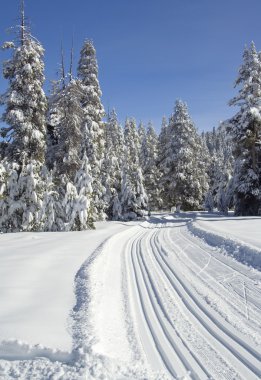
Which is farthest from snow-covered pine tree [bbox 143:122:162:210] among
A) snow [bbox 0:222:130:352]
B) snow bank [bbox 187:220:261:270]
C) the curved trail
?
the curved trail

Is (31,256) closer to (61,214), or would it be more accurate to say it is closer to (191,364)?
(191,364)

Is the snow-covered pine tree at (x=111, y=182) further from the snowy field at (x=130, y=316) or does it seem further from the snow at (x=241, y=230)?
the snowy field at (x=130, y=316)

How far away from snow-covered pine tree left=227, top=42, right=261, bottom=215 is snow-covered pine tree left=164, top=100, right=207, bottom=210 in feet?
40.7

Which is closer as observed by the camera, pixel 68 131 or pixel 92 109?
pixel 68 131

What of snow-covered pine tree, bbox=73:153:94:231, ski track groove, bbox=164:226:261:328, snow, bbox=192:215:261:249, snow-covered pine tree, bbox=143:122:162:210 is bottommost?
ski track groove, bbox=164:226:261:328

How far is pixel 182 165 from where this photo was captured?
4147 cm

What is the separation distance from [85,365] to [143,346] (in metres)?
1.03

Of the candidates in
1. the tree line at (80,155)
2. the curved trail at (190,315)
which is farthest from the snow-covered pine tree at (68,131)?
the curved trail at (190,315)

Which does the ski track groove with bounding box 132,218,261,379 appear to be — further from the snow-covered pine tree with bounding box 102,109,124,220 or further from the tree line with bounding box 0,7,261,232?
the snow-covered pine tree with bounding box 102,109,124,220

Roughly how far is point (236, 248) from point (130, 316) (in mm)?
6429

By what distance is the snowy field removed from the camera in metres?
4.59

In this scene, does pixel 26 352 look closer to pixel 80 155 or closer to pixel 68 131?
A: pixel 68 131

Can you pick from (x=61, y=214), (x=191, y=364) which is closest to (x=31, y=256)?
(x=191, y=364)

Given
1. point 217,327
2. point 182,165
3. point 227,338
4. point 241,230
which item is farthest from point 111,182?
point 227,338
